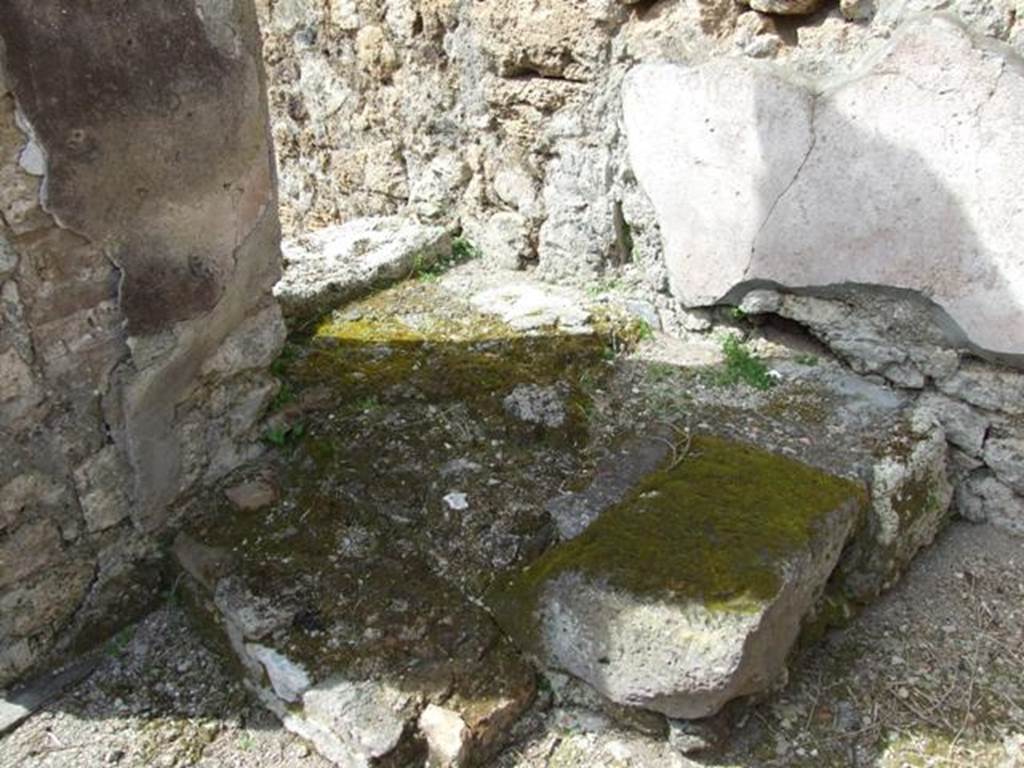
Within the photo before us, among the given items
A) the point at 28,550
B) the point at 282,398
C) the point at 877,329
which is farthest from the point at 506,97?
the point at 28,550

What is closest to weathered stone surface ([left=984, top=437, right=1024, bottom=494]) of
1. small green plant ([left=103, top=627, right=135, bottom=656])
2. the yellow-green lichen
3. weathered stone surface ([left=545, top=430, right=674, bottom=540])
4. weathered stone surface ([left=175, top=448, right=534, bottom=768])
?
the yellow-green lichen

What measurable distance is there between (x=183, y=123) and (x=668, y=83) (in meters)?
1.43

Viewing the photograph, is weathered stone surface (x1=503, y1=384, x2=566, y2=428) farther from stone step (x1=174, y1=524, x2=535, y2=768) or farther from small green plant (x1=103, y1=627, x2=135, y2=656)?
small green plant (x1=103, y1=627, x2=135, y2=656)

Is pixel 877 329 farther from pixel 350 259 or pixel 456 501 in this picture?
pixel 350 259

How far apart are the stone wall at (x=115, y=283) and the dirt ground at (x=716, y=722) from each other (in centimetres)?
18

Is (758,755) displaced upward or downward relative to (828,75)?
downward

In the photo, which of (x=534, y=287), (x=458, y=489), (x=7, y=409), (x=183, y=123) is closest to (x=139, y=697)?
(x=7, y=409)

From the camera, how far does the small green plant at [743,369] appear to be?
2.84 metres

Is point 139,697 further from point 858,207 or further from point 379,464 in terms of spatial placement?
point 858,207

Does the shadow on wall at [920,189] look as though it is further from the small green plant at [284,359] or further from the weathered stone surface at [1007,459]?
the small green plant at [284,359]

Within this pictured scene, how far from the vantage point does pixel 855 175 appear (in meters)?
2.57

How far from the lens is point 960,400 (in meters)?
2.64

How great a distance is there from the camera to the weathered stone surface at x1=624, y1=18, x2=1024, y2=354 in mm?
2361

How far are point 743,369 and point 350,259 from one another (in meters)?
1.46
